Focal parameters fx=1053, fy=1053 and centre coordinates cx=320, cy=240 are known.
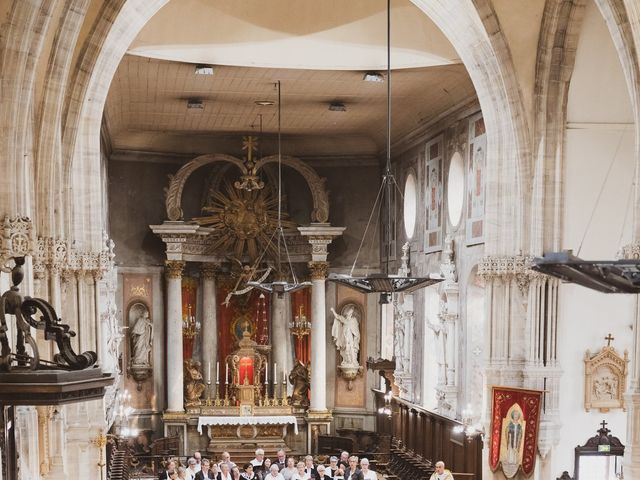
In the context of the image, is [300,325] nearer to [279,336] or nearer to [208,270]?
[279,336]

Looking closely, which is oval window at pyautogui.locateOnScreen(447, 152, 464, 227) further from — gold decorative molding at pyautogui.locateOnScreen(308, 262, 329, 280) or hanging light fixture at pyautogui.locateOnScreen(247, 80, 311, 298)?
gold decorative molding at pyautogui.locateOnScreen(308, 262, 329, 280)

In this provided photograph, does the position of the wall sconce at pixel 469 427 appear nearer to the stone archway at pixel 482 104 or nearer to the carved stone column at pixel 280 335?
the stone archway at pixel 482 104

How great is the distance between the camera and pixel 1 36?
9.33 metres

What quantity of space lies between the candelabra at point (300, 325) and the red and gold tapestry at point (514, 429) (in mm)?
11483

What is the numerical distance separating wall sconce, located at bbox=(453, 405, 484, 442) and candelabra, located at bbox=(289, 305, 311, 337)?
27.9 feet

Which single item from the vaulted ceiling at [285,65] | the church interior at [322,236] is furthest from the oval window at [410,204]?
the vaulted ceiling at [285,65]

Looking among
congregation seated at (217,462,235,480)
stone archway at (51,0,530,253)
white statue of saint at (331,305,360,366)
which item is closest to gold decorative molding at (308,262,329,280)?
white statue of saint at (331,305,360,366)

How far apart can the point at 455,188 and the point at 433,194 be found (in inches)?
53.0

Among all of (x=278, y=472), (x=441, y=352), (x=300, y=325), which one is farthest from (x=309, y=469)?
(x=300, y=325)

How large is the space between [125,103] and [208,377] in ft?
25.6

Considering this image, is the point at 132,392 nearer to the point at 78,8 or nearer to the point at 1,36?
the point at 78,8

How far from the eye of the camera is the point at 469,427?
60.3 ft

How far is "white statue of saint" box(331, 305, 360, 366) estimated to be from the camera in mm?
26391

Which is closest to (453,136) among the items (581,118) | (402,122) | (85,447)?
(402,122)
